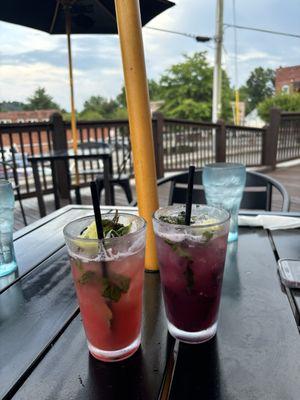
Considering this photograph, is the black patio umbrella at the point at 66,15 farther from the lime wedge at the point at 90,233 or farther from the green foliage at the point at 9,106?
the lime wedge at the point at 90,233

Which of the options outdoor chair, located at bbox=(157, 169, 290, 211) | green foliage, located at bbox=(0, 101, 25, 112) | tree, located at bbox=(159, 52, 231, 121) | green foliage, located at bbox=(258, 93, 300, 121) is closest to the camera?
outdoor chair, located at bbox=(157, 169, 290, 211)

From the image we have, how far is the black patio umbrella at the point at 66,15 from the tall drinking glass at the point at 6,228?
2126 millimetres

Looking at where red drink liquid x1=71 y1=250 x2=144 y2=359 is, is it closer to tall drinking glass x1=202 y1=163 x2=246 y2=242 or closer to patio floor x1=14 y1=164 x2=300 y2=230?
tall drinking glass x1=202 y1=163 x2=246 y2=242

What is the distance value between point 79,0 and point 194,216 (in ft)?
10.9

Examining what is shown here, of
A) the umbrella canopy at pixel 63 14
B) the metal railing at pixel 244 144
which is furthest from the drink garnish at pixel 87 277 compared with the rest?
the metal railing at pixel 244 144

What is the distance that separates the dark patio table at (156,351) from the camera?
483 mm

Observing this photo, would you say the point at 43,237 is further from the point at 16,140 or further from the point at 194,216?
the point at 16,140

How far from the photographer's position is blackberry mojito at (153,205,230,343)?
0.57m

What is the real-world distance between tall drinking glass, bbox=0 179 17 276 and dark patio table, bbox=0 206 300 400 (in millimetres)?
64

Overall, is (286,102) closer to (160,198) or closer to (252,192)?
(160,198)

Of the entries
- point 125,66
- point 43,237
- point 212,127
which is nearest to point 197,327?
point 125,66

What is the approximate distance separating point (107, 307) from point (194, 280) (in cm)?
16

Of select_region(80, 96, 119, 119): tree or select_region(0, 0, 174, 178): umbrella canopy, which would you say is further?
select_region(80, 96, 119, 119): tree

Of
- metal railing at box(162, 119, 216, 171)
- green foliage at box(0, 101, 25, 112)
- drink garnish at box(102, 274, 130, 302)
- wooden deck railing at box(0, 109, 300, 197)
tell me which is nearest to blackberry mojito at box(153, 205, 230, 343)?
drink garnish at box(102, 274, 130, 302)
